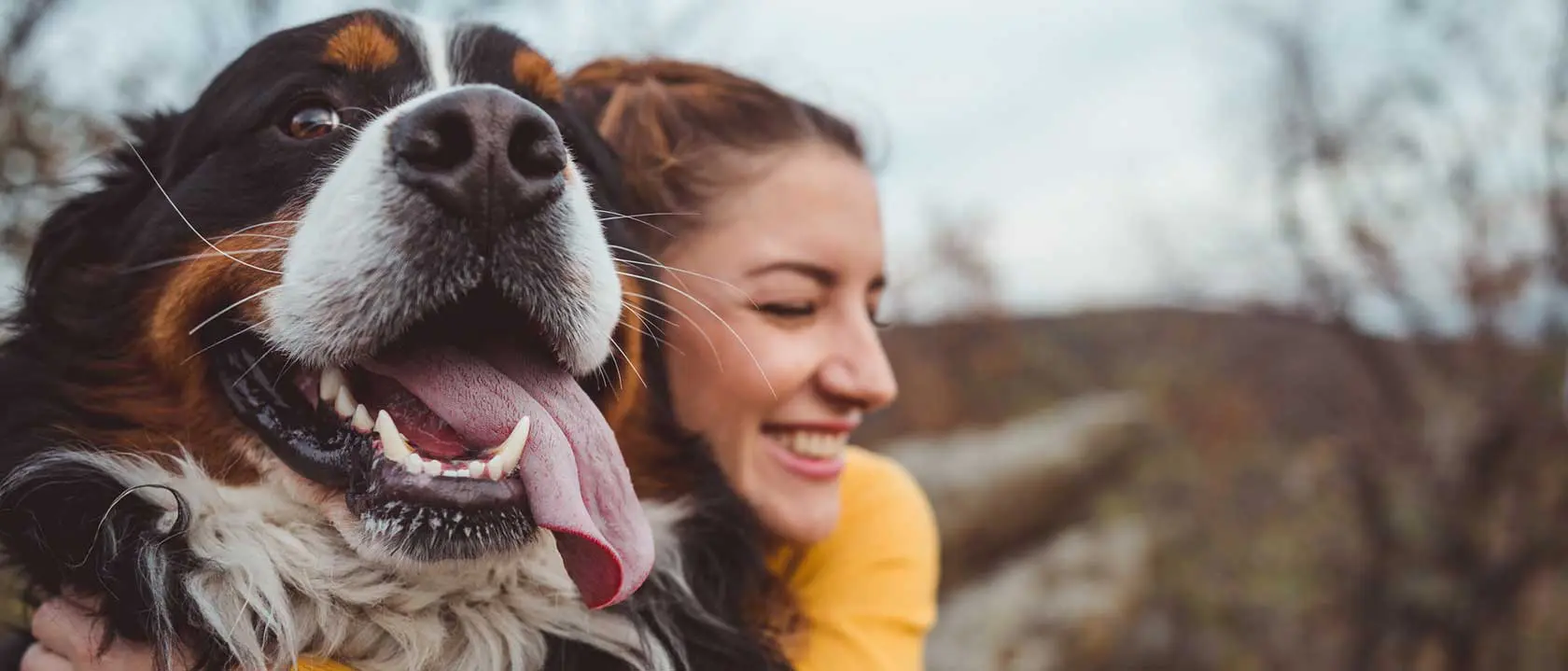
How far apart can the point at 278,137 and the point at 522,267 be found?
0.54 meters

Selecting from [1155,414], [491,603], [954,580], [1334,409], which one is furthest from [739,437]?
[1155,414]

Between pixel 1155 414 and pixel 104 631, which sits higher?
pixel 104 631

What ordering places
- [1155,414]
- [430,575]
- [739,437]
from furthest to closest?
[1155,414] < [739,437] < [430,575]

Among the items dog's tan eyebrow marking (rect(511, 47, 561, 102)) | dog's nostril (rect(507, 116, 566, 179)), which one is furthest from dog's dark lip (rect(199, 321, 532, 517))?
dog's tan eyebrow marking (rect(511, 47, 561, 102))

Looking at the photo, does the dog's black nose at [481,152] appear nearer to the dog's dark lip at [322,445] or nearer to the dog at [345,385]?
the dog at [345,385]

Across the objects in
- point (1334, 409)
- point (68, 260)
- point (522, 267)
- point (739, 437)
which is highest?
point (522, 267)

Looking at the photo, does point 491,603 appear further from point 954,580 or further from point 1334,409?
point 1334,409

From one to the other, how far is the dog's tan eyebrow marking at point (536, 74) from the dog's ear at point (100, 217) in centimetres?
61

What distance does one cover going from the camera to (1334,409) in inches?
279

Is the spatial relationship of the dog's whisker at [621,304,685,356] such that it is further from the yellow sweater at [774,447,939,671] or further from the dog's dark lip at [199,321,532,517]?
the yellow sweater at [774,447,939,671]

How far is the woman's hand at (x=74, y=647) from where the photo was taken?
1745 millimetres

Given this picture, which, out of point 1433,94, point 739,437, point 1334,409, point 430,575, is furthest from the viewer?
point 1334,409

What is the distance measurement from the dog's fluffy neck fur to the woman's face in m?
0.69

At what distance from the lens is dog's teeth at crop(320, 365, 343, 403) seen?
1734mm
